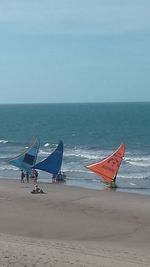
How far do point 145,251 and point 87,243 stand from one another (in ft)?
6.12

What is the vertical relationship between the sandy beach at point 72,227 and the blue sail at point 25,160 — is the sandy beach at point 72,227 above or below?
below

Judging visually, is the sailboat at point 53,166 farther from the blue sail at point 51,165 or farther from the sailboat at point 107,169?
the sailboat at point 107,169

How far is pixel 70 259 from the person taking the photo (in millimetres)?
12539

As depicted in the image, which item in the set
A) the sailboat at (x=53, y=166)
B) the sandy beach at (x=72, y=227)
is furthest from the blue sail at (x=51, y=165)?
the sandy beach at (x=72, y=227)

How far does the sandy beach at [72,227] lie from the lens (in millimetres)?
12828

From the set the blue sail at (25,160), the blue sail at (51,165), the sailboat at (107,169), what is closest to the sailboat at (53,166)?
the blue sail at (51,165)

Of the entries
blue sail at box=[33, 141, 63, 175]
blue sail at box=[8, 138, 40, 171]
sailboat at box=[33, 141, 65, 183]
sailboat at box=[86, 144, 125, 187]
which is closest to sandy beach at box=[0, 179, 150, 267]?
sailboat at box=[86, 144, 125, 187]

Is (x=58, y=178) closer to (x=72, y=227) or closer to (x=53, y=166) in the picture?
(x=53, y=166)

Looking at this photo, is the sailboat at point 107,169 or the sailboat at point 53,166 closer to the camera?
the sailboat at point 107,169

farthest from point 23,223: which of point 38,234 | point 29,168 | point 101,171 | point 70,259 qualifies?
point 29,168

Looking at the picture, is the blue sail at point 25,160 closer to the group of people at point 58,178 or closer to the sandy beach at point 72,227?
the group of people at point 58,178

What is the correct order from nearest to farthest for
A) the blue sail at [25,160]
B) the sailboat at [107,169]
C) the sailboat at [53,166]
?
the sailboat at [107,169] < the sailboat at [53,166] < the blue sail at [25,160]

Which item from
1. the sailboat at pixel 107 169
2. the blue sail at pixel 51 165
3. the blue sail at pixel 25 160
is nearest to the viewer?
the sailboat at pixel 107 169

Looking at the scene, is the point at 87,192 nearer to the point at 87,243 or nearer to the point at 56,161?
the point at 56,161
